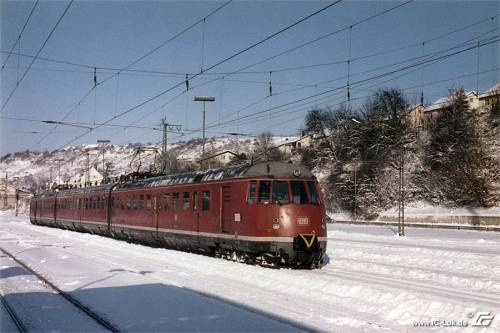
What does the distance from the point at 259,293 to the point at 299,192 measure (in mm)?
5359

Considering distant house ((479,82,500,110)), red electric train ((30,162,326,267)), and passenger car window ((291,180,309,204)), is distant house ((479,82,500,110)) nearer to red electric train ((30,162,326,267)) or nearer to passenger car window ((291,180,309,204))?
red electric train ((30,162,326,267))

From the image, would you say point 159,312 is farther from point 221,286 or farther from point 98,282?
point 98,282

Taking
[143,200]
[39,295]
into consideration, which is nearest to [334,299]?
[39,295]

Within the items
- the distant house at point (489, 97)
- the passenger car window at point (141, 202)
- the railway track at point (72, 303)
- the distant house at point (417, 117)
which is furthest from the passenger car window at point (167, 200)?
the distant house at point (489, 97)

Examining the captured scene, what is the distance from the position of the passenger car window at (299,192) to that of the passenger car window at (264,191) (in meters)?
0.74

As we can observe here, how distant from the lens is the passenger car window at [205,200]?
19.5 meters

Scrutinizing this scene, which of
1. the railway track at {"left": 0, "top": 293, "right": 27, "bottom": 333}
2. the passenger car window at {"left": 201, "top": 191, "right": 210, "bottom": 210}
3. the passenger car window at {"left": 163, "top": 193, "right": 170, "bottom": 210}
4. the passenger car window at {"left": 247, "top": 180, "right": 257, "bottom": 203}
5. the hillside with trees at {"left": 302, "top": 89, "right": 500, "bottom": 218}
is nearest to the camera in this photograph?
the railway track at {"left": 0, "top": 293, "right": 27, "bottom": 333}

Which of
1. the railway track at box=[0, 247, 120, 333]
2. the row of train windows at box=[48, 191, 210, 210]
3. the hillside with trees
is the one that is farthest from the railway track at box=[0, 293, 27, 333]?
the hillside with trees

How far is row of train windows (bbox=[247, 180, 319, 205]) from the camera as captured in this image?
16609 millimetres

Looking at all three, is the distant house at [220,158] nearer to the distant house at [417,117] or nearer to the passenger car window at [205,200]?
the distant house at [417,117]

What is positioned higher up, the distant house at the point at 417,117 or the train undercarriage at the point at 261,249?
the distant house at the point at 417,117

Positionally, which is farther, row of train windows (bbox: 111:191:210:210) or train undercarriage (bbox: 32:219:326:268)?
row of train windows (bbox: 111:191:210:210)

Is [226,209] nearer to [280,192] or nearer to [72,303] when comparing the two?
[280,192]

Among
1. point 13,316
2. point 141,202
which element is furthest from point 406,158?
point 13,316
